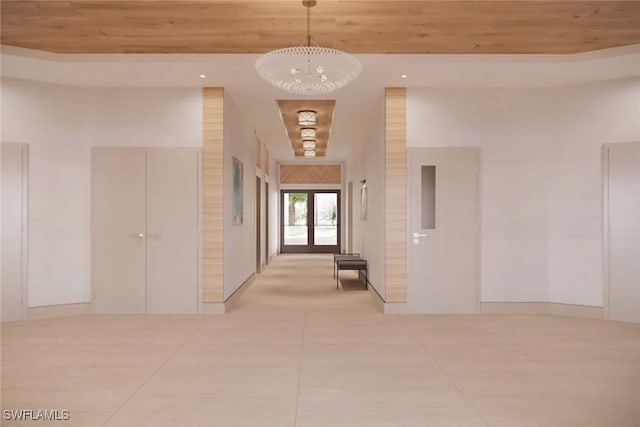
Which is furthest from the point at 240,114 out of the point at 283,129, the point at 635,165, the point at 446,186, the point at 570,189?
the point at 635,165

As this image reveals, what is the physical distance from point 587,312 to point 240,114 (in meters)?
6.51

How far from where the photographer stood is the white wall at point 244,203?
7.20m

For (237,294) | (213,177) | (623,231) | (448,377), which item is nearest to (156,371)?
(448,377)

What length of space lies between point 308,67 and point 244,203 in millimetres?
4910

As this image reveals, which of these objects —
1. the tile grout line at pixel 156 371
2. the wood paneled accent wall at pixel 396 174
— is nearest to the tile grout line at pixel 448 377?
the wood paneled accent wall at pixel 396 174

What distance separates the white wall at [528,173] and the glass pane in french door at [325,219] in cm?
1064

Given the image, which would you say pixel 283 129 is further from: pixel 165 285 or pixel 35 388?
pixel 35 388

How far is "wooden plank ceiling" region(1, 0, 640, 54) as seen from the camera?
15.2 ft

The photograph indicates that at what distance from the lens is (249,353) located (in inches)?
192

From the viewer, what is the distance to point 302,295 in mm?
8453

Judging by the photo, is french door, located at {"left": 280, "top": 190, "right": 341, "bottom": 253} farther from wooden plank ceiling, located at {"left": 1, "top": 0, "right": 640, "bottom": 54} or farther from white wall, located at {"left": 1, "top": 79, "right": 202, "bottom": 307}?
wooden plank ceiling, located at {"left": 1, "top": 0, "right": 640, "bottom": 54}

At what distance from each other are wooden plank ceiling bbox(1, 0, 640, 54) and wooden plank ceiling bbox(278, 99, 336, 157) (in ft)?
8.65

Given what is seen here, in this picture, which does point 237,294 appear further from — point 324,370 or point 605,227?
point 605,227

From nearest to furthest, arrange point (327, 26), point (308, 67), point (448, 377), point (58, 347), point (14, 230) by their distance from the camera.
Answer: point (448, 377) → point (308, 67) → point (327, 26) → point (58, 347) → point (14, 230)
